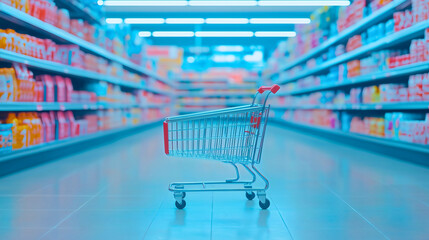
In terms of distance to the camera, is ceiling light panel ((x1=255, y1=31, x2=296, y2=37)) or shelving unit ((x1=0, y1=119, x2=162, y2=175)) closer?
shelving unit ((x1=0, y1=119, x2=162, y2=175))

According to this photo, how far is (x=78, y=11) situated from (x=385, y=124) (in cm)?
442

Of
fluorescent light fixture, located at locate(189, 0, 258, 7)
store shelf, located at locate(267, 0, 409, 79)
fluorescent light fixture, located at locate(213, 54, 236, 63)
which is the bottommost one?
store shelf, located at locate(267, 0, 409, 79)

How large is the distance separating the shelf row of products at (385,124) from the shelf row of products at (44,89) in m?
3.95

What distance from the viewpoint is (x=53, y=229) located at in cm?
168

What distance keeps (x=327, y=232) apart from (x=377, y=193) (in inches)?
37.6

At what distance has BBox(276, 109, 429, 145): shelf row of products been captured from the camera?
351cm

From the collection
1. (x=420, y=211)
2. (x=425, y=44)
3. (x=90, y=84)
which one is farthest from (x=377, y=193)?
(x=90, y=84)

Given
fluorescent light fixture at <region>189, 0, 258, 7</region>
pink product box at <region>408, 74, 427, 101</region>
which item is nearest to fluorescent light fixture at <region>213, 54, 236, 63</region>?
fluorescent light fixture at <region>189, 0, 258, 7</region>

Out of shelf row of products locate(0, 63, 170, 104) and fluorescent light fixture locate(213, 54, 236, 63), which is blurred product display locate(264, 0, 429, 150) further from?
fluorescent light fixture locate(213, 54, 236, 63)

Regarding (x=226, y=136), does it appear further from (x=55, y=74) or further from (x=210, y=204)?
(x=55, y=74)

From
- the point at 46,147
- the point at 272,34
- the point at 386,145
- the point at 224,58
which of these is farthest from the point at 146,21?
the point at 386,145

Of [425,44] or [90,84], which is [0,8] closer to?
[90,84]

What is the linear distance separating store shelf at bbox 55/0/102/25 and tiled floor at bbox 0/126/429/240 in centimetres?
219

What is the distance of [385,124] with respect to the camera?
423 centimetres
